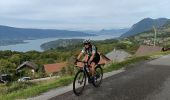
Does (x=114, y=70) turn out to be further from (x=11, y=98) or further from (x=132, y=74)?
(x=11, y=98)

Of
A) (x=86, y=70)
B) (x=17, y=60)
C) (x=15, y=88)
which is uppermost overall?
(x=86, y=70)

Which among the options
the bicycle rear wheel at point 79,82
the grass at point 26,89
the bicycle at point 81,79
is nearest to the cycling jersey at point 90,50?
the bicycle at point 81,79

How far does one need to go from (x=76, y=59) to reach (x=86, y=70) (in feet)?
2.64

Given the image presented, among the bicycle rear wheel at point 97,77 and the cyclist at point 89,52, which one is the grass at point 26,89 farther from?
the cyclist at point 89,52

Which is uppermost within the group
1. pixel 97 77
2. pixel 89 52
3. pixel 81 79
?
pixel 89 52

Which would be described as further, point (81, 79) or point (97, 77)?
point (97, 77)

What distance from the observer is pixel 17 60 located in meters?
134

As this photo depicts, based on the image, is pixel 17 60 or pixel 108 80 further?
pixel 17 60

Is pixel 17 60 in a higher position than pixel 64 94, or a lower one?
lower

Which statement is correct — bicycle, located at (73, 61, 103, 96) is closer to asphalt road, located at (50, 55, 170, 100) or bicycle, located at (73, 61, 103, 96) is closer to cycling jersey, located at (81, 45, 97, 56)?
asphalt road, located at (50, 55, 170, 100)

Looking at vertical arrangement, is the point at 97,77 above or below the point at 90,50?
below

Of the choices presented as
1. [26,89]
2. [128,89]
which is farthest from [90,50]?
[26,89]

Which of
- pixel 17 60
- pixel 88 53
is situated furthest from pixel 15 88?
pixel 17 60

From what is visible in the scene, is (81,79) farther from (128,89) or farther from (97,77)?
(128,89)
